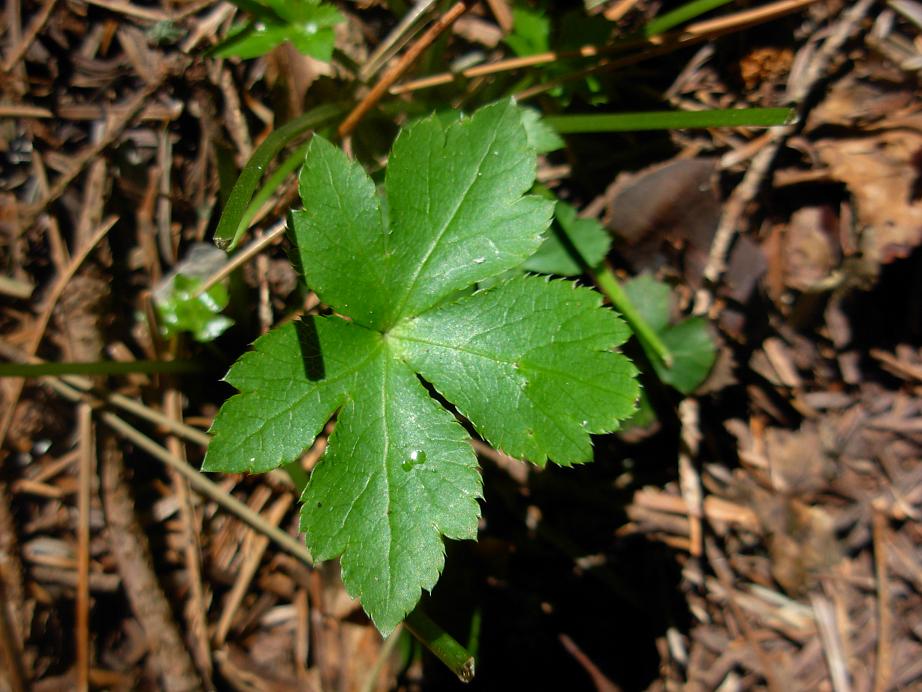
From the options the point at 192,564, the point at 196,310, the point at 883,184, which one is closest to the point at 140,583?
the point at 192,564

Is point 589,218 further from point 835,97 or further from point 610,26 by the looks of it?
point 835,97

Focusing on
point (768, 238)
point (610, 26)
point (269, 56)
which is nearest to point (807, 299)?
point (768, 238)

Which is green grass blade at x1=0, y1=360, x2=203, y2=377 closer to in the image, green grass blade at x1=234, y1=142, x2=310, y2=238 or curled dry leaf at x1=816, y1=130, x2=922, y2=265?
green grass blade at x1=234, y1=142, x2=310, y2=238

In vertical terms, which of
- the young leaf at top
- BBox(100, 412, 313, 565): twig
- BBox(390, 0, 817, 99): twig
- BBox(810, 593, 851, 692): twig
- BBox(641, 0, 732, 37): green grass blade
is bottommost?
BBox(810, 593, 851, 692): twig

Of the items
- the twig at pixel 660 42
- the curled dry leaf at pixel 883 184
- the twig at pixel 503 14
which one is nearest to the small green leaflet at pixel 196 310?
the twig at pixel 660 42

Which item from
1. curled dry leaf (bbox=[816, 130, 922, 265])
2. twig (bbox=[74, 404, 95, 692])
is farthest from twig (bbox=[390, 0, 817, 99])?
twig (bbox=[74, 404, 95, 692])
